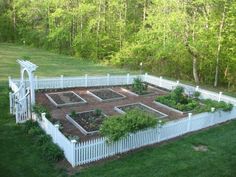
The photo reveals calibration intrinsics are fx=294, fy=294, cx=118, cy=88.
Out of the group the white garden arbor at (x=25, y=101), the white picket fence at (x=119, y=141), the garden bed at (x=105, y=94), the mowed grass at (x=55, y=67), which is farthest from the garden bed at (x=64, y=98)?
the mowed grass at (x=55, y=67)

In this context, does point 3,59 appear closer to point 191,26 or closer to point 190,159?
point 191,26

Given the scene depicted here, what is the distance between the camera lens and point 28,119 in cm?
1159

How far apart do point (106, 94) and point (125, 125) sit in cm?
677

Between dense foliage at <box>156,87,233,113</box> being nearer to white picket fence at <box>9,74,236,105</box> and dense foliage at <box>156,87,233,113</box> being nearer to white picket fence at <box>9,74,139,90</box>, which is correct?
white picket fence at <box>9,74,236,105</box>

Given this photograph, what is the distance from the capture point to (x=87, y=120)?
1144cm

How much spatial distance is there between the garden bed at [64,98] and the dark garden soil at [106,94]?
1.11 meters

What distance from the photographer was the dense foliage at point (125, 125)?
8625 mm

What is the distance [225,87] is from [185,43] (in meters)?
3.99

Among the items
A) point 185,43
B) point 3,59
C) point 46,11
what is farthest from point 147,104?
point 46,11

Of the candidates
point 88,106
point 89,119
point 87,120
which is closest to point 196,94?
point 88,106

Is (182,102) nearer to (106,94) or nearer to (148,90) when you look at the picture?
(148,90)

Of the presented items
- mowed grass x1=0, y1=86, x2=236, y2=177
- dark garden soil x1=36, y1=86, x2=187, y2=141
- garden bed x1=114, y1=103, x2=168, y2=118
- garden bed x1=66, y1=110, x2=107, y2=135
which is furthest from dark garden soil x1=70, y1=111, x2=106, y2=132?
mowed grass x1=0, y1=86, x2=236, y2=177

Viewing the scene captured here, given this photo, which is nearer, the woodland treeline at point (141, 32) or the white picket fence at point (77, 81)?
the white picket fence at point (77, 81)

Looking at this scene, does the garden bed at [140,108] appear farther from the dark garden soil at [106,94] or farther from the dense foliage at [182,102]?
the dark garden soil at [106,94]
